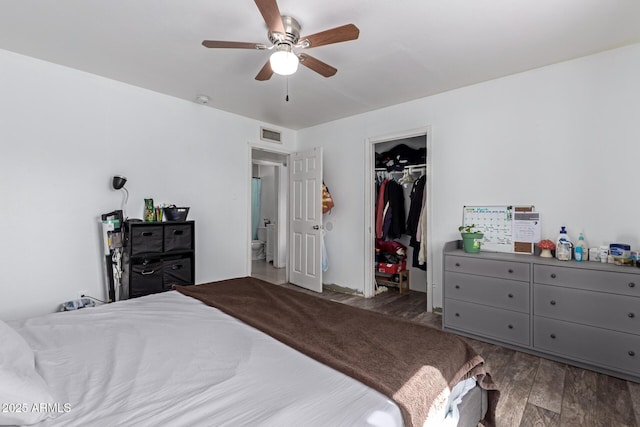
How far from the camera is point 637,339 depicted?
202 cm

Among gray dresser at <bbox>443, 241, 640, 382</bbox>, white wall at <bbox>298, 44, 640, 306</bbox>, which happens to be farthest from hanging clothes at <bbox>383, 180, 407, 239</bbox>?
Result: gray dresser at <bbox>443, 241, 640, 382</bbox>

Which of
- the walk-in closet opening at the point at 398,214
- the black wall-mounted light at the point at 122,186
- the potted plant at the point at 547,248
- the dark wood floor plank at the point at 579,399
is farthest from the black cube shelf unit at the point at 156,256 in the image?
the potted plant at the point at 547,248

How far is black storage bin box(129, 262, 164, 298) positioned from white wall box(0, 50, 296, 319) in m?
0.44

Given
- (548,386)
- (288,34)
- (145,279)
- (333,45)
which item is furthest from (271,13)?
(548,386)

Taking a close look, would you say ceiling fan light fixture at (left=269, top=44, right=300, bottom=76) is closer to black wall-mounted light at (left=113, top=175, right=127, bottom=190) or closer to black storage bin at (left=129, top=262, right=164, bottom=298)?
black wall-mounted light at (left=113, top=175, right=127, bottom=190)

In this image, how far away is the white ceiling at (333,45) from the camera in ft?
6.24

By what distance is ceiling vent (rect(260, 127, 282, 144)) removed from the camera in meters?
4.29

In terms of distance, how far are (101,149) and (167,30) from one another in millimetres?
1434

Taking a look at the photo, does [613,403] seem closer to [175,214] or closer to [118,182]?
[175,214]

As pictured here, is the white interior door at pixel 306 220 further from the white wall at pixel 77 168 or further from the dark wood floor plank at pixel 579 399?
the dark wood floor plank at pixel 579 399

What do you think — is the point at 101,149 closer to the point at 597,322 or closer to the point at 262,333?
the point at 262,333

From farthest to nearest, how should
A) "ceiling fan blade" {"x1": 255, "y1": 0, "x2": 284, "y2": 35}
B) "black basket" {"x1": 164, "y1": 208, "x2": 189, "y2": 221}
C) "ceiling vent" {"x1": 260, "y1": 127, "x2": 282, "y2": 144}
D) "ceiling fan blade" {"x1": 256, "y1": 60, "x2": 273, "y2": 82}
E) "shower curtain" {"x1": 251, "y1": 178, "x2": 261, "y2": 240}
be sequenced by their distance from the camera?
1. "shower curtain" {"x1": 251, "y1": 178, "x2": 261, "y2": 240}
2. "ceiling vent" {"x1": 260, "y1": 127, "x2": 282, "y2": 144}
3. "black basket" {"x1": 164, "y1": 208, "x2": 189, "y2": 221}
4. "ceiling fan blade" {"x1": 256, "y1": 60, "x2": 273, "y2": 82}
5. "ceiling fan blade" {"x1": 255, "y1": 0, "x2": 284, "y2": 35}

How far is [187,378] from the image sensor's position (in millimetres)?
1057

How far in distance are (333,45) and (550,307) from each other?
2.64 m
